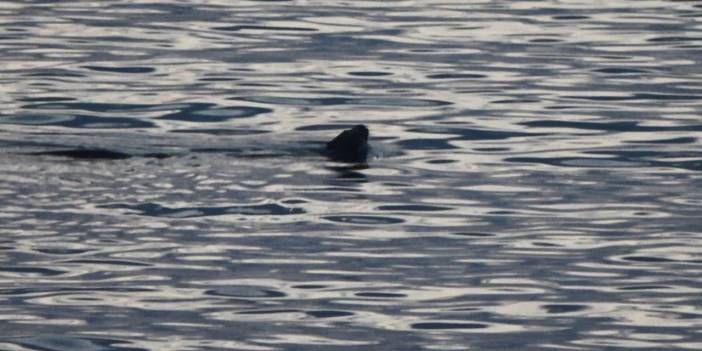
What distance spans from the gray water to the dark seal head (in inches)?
7.0

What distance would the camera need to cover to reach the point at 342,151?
Result: 17.2 metres

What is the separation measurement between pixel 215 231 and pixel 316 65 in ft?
28.9

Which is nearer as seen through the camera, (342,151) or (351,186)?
(351,186)

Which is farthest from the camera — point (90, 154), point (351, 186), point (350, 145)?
point (350, 145)

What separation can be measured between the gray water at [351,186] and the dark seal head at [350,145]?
178 mm

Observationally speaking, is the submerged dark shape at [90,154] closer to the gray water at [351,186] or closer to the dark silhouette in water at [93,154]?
the dark silhouette in water at [93,154]

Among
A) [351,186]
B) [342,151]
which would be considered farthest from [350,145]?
[351,186]

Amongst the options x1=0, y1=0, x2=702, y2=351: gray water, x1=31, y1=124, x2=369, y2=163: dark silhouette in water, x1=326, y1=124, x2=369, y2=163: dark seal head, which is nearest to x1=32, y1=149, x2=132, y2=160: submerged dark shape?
x1=31, y1=124, x2=369, y2=163: dark silhouette in water

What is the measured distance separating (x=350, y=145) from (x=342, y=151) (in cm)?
9

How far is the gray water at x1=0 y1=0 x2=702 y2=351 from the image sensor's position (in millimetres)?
11945

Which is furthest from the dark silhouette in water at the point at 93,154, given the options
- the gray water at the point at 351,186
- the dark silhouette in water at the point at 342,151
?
the gray water at the point at 351,186

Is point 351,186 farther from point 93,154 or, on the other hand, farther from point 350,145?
point 93,154

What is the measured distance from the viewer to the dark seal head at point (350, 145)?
17.1 meters

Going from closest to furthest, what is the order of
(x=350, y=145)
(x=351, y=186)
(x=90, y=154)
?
(x=351, y=186), (x=90, y=154), (x=350, y=145)
